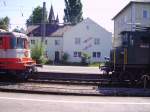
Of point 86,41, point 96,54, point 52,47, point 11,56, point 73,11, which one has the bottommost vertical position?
point 11,56

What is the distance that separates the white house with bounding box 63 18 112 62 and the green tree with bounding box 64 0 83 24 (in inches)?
1181

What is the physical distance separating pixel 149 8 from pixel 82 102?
40.2 m

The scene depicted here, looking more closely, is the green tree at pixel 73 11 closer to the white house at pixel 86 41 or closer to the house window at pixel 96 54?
the white house at pixel 86 41

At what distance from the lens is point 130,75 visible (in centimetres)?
1916

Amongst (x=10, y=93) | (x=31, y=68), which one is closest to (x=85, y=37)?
(x=31, y=68)

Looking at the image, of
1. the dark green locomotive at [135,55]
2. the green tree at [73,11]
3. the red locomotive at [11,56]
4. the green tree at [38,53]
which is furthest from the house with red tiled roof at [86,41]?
the dark green locomotive at [135,55]

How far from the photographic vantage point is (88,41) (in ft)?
212

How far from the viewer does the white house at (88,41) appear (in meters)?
64.0

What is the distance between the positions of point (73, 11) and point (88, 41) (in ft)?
106

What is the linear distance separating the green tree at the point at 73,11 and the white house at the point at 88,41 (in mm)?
30010

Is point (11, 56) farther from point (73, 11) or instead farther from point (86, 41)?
point (73, 11)

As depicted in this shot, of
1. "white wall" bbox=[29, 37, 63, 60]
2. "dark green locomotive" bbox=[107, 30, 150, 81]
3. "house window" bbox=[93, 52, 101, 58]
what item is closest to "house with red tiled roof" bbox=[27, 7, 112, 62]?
"house window" bbox=[93, 52, 101, 58]

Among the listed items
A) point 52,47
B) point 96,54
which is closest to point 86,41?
point 96,54

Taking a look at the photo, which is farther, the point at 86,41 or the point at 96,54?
the point at 86,41
